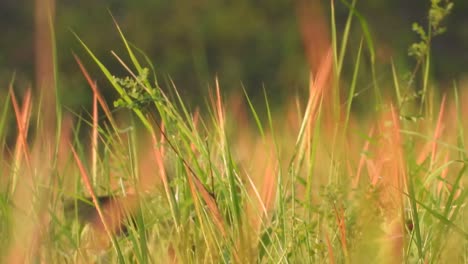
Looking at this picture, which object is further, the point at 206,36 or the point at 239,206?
the point at 206,36

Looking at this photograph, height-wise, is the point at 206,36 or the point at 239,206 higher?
the point at 239,206

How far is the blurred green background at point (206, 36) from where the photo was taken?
17.2 ft

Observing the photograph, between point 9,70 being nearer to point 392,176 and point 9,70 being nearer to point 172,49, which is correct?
point 172,49

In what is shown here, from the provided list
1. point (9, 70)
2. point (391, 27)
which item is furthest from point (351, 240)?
point (391, 27)

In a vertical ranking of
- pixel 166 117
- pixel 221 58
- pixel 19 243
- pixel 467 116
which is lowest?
pixel 221 58

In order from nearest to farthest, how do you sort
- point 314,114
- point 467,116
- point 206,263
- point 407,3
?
point 206,263, point 314,114, point 467,116, point 407,3

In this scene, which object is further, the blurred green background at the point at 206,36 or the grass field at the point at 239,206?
the blurred green background at the point at 206,36

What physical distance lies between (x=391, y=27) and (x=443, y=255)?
4.58 metres

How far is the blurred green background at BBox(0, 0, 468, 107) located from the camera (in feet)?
17.2

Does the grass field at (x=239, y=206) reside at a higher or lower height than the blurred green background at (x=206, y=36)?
higher

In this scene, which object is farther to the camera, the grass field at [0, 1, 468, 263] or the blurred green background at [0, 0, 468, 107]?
the blurred green background at [0, 0, 468, 107]

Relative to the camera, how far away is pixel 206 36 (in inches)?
219

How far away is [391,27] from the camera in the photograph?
574cm

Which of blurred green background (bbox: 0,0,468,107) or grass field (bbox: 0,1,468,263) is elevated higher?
grass field (bbox: 0,1,468,263)
